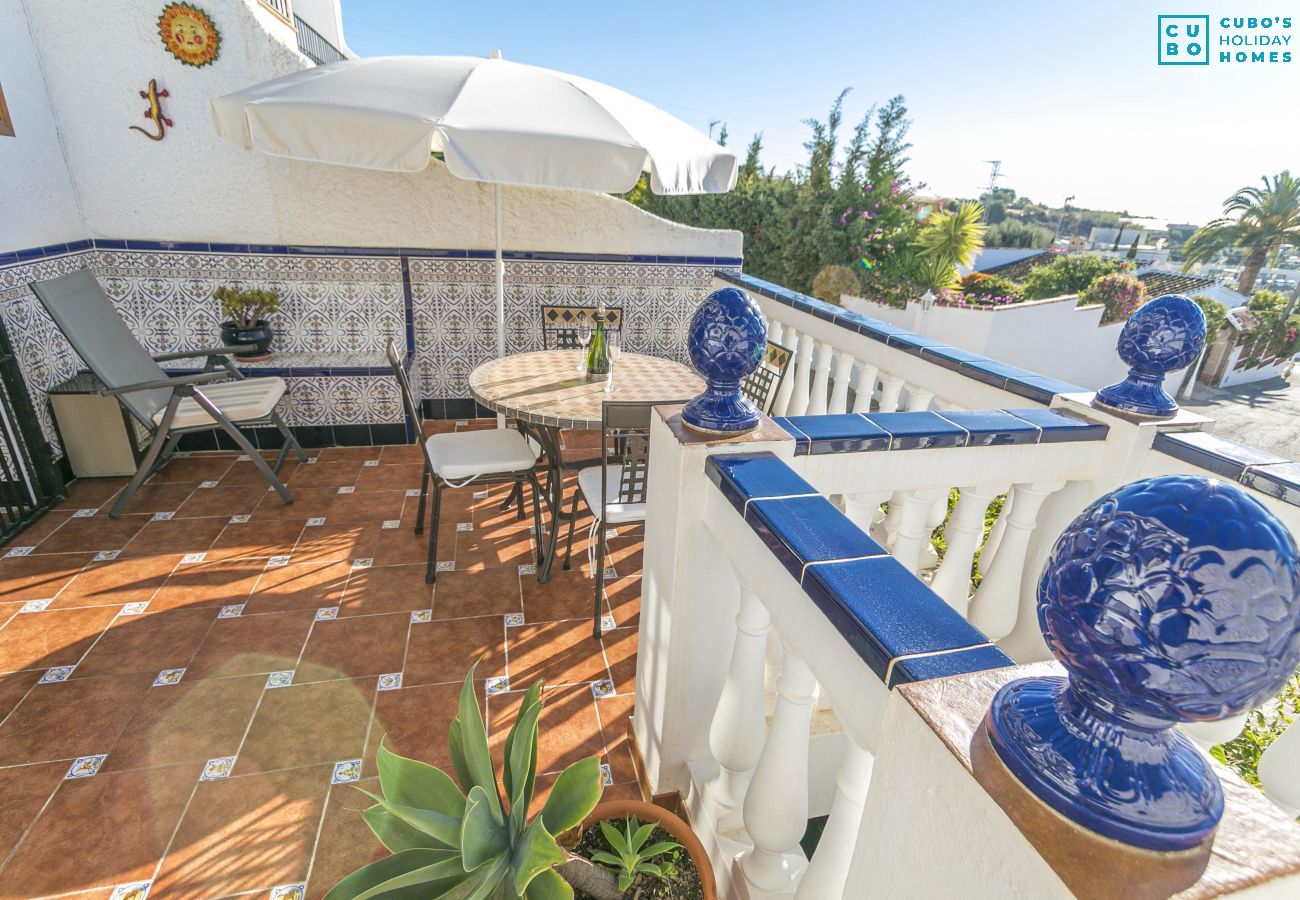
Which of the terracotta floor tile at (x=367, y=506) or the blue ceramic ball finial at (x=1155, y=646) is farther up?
the blue ceramic ball finial at (x=1155, y=646)

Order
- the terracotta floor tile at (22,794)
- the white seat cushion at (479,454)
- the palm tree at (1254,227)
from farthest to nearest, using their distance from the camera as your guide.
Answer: the palm tree at (1254,227)
the white seat cushion at (479,454)
the terracotta floor tile at (22,794)

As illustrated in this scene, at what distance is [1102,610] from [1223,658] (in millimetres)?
78

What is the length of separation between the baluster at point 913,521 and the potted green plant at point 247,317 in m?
4.32

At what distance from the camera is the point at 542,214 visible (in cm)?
488

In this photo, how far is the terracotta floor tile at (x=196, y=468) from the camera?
152 inches

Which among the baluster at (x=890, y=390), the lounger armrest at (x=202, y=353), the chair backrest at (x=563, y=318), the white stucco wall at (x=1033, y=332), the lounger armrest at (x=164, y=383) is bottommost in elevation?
the white stucco wall at (x=1033, y=332)

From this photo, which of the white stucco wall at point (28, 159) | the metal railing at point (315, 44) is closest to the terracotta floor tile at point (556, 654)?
the white stucco wall at point (28, 159)

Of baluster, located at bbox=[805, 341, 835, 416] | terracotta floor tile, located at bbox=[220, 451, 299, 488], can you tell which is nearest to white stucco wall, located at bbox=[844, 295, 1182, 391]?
baluster, located at bbox=[805, 341, 835, 416]

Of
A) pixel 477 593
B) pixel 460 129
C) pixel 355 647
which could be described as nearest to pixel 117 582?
pixel 355 647

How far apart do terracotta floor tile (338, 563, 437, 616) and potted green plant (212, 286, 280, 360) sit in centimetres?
221

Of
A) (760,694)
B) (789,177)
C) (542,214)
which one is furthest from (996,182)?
(760,694)

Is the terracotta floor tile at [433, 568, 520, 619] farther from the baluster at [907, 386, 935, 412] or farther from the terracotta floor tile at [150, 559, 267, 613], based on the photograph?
the baluster at [907, 386, 935, 412]

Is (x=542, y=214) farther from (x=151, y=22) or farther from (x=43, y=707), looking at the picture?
(x=43, y=707)

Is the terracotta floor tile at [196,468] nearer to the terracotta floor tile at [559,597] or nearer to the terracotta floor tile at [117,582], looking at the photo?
the terracotta floor tile at [117,582]
